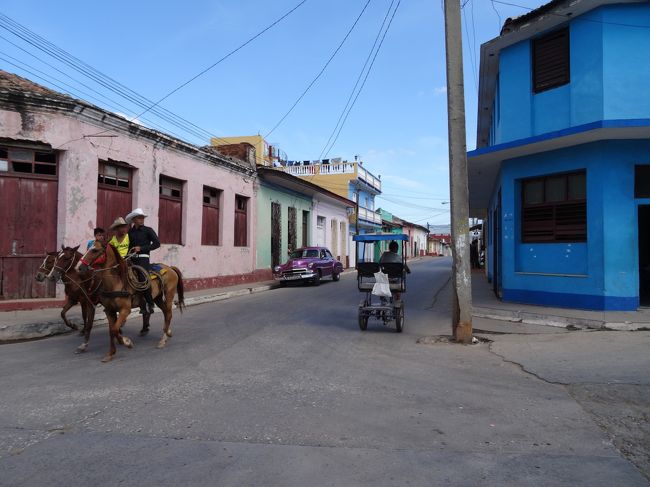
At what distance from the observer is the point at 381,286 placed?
885 centimetres

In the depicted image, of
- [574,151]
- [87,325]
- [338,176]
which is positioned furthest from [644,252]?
[338,176]

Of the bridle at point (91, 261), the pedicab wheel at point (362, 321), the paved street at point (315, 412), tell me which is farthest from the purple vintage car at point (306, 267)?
the bridle at point (91, 261)

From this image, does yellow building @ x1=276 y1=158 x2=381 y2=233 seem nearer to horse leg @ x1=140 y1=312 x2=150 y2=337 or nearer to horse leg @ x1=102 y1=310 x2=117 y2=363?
horse leg @ x1=140 y1=312 x2=150 y2=337

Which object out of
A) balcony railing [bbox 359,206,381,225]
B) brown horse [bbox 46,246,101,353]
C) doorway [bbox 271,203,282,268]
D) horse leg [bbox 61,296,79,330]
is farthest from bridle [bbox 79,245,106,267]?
balcony railing [bbox 359,206,381,225]

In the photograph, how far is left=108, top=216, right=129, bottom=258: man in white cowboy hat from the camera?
7723 mm

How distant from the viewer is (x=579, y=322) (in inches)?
368

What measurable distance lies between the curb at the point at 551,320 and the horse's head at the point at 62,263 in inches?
338

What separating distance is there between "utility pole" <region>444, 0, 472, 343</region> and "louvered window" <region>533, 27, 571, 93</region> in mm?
4028

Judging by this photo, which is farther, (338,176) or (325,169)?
(325,169)

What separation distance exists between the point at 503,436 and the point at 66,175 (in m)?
11.7

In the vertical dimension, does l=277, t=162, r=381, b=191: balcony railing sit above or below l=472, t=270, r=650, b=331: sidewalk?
above

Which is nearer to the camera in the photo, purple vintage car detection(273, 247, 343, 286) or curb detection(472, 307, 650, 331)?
curb detection(472, 307, 650, 331)

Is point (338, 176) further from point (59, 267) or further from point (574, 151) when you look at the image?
point (59, 267)

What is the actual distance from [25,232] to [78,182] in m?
1.75
